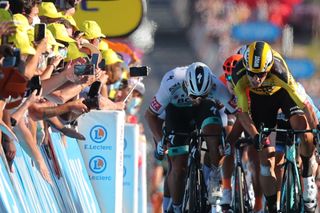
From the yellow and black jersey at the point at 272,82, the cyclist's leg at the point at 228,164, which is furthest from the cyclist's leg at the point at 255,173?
the yellow and black jersey at the point at 272,82

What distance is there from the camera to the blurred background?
41.8 m

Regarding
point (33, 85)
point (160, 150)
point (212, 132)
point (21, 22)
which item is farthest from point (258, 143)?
point (33, 85)

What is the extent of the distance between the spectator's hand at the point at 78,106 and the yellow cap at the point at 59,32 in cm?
78

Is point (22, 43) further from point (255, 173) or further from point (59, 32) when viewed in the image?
point (255, 173)

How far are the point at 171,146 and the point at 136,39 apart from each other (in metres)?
23.9

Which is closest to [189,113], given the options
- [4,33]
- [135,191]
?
[135,191]

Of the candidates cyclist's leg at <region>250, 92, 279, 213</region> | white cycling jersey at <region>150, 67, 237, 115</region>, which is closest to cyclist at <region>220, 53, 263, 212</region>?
white cycling jersey at <region>150, 67, 237, 115</region>

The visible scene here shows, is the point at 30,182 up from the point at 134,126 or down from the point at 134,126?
down

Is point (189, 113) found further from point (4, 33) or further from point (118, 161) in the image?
point (4, 33)

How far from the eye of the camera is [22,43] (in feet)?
38.1

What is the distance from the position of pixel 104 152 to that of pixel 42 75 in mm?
2457

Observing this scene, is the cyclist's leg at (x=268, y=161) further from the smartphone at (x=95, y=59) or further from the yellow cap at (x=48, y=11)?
the smartphone at (x=95, y=59)

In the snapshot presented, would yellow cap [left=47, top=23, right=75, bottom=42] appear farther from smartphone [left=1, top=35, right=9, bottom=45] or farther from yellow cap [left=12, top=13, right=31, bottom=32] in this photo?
smartphone [left=1, top=35, right=9, bottom=45]

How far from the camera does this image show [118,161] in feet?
48.8
